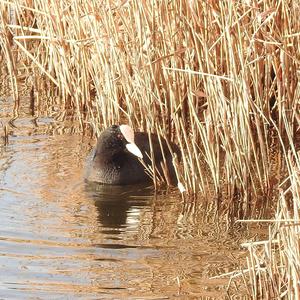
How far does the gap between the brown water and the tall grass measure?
0.35m

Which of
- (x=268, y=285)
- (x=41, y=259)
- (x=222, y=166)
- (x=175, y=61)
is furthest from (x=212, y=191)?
(x=268, y=285)

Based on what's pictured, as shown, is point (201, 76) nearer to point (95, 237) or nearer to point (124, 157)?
point (124, 157)

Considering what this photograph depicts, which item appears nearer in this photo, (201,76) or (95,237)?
(95,237)

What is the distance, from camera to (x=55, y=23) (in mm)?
7574

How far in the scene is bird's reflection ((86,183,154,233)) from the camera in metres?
5.97

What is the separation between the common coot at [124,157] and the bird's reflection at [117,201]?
0.25 ft

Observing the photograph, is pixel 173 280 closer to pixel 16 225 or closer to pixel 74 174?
pixel 16 225

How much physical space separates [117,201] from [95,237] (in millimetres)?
919

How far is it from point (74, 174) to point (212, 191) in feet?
3.44

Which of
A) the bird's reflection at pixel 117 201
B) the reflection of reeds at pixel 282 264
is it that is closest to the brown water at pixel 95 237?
the bird's reflection at pixel 117 201

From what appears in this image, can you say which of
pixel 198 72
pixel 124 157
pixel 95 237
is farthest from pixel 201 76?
pixel 95 237

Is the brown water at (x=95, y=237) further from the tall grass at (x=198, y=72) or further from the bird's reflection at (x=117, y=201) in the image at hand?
the tall grass at (x=198, y=72)

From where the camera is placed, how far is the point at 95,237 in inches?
219

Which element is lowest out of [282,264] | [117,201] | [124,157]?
[282,264]
